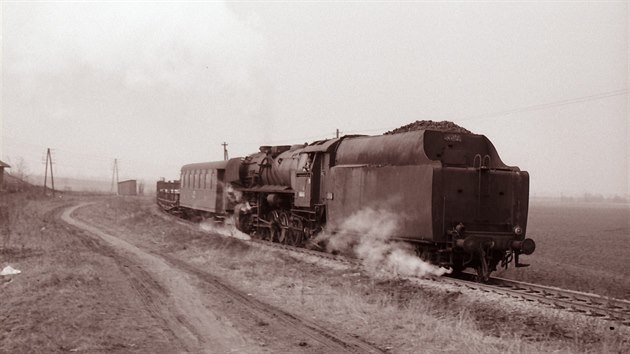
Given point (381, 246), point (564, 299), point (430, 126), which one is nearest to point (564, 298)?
point (564, 299)

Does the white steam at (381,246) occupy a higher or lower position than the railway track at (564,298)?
higher

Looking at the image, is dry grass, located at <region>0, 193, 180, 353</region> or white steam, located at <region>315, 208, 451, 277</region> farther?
white steam, located at <region>315, 208, 451, 277</region>

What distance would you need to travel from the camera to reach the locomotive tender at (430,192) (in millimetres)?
10289

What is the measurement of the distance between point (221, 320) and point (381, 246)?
224 inches

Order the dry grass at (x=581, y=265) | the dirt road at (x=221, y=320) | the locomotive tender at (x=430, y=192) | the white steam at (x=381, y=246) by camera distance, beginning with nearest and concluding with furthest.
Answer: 1. the dirt road at (x=221, y=320)
2. the locomotive tender at (x=430, y=192)
3. the white steam at (x=381, y=246)
4. the dry grass at (x=581, y=265)

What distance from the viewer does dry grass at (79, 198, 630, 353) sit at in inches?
255

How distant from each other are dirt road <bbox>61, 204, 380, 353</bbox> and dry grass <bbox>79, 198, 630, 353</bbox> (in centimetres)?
42

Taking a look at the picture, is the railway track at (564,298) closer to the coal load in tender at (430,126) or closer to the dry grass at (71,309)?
the coal load in tender at (430,126)

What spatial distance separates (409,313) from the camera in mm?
7801

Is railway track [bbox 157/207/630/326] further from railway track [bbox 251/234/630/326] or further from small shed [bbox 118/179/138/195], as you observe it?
small shed [bbox 118/179/138/195]

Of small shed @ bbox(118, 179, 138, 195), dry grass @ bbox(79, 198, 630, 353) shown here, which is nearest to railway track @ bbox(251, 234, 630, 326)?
dry grass @ bbox(79, 198, 630, 353)

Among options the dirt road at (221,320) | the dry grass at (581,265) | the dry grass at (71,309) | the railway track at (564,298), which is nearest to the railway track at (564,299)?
the railway track at (564,298)

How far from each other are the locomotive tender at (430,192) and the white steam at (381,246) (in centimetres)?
17

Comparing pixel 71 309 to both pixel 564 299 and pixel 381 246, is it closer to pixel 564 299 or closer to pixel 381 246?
pixel 381 246
